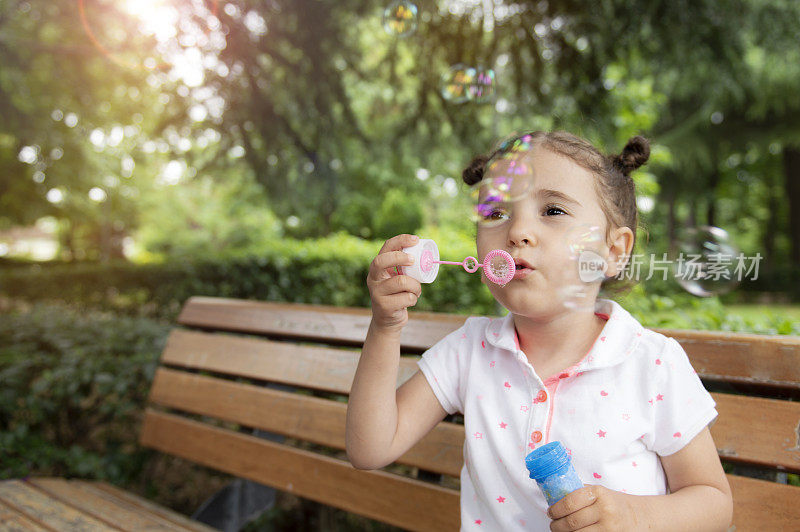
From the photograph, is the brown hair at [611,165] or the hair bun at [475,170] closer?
the brown hair at [611,165]

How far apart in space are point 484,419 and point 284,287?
18.1ft

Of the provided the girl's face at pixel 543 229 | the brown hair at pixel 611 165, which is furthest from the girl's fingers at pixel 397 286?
the brown hair at pixel 611 165

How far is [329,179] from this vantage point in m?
4.90

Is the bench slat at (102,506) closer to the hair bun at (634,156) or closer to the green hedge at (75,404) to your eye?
the green hedge at (75,404)

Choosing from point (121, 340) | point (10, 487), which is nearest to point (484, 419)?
point (10, 487)

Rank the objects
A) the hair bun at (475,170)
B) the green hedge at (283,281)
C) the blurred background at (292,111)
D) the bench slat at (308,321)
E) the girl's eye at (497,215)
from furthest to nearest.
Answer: the green hedge at (283,281), the blurred background at (292,111), the bench slat at (308,321), the hair bun at (475,170), the girl's eye at (497,215)

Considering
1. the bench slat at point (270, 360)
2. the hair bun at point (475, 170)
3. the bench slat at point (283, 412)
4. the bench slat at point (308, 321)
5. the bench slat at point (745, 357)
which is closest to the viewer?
the bench slat at point (745, 357)

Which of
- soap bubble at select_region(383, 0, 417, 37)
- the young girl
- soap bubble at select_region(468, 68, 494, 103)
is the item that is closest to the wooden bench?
the young girl

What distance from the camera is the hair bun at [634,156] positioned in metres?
1.37

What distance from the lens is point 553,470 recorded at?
1004 millimetres

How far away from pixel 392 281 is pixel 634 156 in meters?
0.65

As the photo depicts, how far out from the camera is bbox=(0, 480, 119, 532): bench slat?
180cm

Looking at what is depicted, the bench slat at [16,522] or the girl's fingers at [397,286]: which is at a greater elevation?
the girl's fingers at [397,286]

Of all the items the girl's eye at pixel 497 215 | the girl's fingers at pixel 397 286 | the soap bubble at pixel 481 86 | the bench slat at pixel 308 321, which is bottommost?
the bench slat at pixel 308 321
